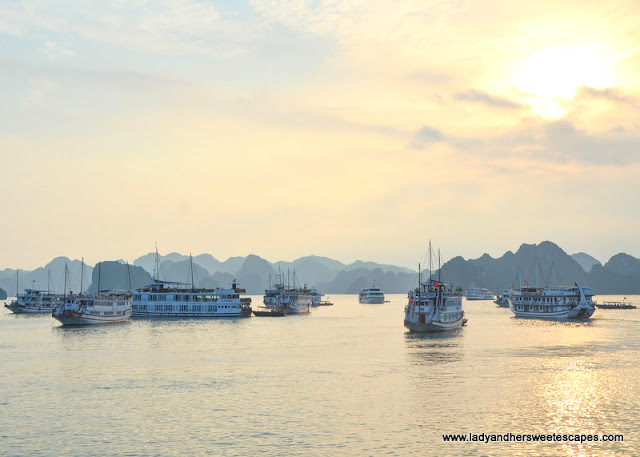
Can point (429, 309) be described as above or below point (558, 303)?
above

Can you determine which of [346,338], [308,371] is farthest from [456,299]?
[308,371]

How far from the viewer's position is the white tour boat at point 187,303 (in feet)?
565

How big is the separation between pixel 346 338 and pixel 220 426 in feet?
248

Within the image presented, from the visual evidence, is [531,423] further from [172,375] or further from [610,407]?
[172,375]

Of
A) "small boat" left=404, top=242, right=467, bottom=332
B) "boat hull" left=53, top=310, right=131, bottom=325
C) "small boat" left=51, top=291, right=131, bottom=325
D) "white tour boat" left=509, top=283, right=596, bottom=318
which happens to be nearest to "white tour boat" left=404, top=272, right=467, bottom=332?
"small boat" left=404, top=242, right=467, bottom=332

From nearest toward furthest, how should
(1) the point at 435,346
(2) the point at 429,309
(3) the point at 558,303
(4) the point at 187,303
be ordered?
1. (1) the point at 435,346
2. (2) the point at 429,309
3. (4) the point at 187,303
4. (3) the point at 558,303

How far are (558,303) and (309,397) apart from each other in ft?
442

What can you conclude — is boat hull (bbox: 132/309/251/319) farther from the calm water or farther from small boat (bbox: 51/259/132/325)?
the calm water

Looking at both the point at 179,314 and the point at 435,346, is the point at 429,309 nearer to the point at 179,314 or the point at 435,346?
the point at 435,346

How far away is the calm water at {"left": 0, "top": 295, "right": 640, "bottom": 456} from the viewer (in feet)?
140

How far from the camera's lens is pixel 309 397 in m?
57.5

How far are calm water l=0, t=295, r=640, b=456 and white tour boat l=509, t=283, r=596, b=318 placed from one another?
70.0 m

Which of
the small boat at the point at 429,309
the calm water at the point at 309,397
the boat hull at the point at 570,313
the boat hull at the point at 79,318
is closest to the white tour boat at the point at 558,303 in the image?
the boat hull at the point at 570,313

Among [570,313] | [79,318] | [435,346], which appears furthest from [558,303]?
[79,318]
